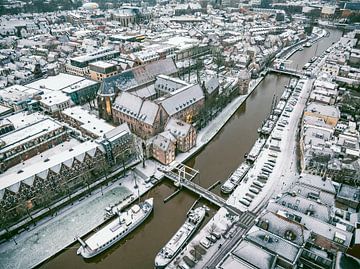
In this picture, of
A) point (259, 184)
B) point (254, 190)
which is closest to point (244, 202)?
point (254, 190)

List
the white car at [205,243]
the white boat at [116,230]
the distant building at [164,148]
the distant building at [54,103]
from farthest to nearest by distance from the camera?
the distant building at [54,103] → the distant building at [164,148] → the white boat at [116,230] → the white car at [205,243]

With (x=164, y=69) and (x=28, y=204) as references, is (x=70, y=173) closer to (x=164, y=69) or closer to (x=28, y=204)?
(x=28, y=204)

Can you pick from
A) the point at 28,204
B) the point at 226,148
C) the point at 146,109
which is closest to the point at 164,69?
the point at 146,109

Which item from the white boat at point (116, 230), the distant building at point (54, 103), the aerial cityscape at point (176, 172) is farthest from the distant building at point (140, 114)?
the white boat at point (116, 230)

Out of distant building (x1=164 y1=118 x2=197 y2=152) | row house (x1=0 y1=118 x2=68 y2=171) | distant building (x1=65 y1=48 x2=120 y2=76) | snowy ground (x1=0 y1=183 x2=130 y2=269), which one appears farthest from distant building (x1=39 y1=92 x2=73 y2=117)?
snowy ground (x1=0 y1=183 x2=130 y2=269)

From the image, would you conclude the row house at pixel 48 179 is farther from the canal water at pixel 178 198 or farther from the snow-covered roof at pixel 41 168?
the canal water at pixel 178 198

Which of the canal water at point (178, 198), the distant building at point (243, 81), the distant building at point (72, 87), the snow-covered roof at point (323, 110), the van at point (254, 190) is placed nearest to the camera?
the canal water at point (178, 198)
